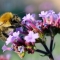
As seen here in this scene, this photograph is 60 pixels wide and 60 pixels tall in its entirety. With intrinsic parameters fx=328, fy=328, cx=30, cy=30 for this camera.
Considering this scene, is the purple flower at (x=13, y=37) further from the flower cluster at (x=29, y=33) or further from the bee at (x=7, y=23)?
the bee at (x=7, y=23)

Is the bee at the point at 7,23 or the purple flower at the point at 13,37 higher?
the bee at the point at 7,23

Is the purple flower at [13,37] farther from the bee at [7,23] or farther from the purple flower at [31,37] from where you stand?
the bee at [7,23]

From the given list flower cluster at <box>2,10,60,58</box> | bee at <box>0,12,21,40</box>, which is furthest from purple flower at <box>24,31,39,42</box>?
bee at <box>0,12,21,40</box>

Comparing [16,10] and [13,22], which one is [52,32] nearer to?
[13,22]

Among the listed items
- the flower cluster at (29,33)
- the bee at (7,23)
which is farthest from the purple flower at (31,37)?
the bee at (7,23)

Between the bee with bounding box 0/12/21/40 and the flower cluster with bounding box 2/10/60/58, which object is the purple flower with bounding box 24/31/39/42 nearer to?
the flower cluster with bounding box 2/10/60/58

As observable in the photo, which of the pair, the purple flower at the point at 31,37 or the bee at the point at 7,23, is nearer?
the purple flower at the point at 31,37
